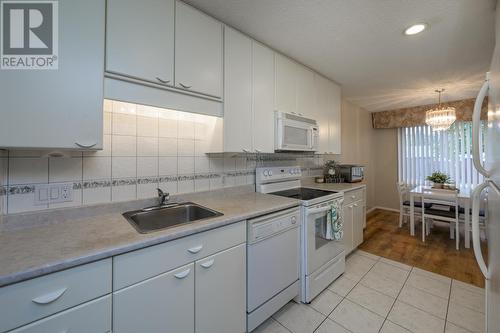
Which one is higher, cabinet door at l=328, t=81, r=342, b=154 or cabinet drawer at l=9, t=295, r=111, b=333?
cabinet door at l=328, t=81, r=342, b=154

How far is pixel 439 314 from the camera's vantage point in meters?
1.63

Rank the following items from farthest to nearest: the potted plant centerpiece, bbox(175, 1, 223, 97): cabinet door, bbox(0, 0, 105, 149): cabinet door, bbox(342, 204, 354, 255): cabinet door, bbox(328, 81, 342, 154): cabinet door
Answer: the potted plant centerpiece → bbox(328, 81, 342, 154): cabinet door → bbox(342, 204, 354, 255): cabinet door → bbox(175, 1, 223, 97): cabinet door → bbox(0, 0, 105, 149): cabinet door

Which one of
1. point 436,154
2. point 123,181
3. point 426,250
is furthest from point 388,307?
point 436,154

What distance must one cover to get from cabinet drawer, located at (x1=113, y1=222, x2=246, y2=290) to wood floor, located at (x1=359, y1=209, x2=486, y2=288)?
7.95 ft

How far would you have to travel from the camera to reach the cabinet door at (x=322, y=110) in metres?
2.51

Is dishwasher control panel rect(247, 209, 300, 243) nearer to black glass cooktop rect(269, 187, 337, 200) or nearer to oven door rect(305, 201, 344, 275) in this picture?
oven door rect(305, 201, 344, 275)

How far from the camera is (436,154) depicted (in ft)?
13.4

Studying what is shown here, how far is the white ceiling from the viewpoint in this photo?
4.63 ft

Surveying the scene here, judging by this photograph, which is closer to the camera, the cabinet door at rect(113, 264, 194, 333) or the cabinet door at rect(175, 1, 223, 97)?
the cabinet door at rect(113, 264, 194, 333)

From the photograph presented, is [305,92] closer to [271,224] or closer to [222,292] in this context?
[271,224]

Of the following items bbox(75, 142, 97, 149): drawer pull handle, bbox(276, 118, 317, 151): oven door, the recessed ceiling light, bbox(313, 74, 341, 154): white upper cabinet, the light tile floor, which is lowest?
the light tile floor

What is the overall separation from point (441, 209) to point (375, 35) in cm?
300

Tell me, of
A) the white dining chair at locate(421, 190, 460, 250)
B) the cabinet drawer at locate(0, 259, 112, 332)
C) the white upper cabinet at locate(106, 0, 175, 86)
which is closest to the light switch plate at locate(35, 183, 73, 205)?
the cabinet drawer at locate(0, 259, 112, 332)

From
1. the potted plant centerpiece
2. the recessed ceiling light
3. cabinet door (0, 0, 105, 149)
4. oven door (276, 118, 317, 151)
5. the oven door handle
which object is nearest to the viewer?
cabinet door (0, 0, 105, 149)
